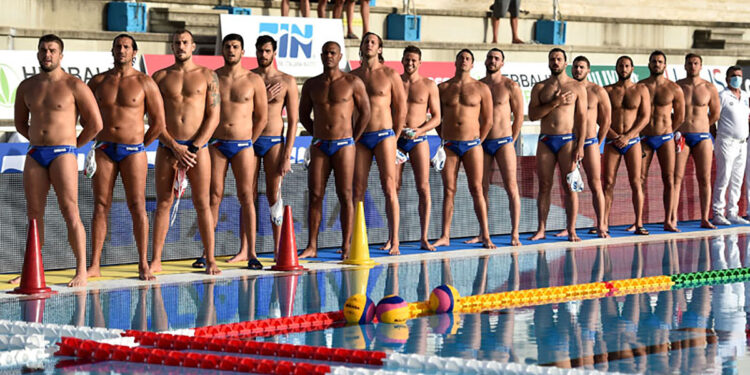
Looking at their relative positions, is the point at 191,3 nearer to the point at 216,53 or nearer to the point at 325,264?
the point at 216,53

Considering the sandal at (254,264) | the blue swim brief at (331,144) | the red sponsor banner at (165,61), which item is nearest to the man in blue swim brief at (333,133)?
the blue swim brief at (331,144)

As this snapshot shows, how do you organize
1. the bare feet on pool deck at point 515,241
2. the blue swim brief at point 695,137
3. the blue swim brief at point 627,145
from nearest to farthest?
1. the bare feet on pool deck at point 515,241
2. the blue swim brief at point 627,145
3. the blue swim brief at point 695,137

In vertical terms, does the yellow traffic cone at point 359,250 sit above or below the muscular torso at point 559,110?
below

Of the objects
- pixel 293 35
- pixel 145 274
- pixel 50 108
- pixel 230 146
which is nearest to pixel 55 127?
pixel 50 108

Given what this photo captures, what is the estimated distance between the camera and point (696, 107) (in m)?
15.7

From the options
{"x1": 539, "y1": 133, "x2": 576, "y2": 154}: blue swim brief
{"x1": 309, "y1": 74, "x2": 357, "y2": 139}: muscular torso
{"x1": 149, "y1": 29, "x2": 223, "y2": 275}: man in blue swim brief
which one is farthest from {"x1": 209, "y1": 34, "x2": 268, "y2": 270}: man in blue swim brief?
{"x1": 539, "y1": 133, "x2": 576, "y2": 154}: blue swim brief

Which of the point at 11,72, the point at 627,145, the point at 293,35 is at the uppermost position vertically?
the point at 293,35

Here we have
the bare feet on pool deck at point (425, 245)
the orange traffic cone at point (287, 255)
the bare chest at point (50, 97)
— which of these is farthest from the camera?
the bare feet on pool deck at point (425, 245)

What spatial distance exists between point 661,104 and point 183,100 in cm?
646

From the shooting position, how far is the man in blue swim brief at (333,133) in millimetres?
12320

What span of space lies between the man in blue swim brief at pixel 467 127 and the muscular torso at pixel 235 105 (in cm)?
266

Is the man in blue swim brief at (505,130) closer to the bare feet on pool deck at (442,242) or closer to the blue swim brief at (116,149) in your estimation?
the bare feet on pool deck at (442,242)

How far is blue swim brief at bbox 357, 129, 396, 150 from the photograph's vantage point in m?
12.6

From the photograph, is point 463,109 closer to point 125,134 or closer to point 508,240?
point 508,240
